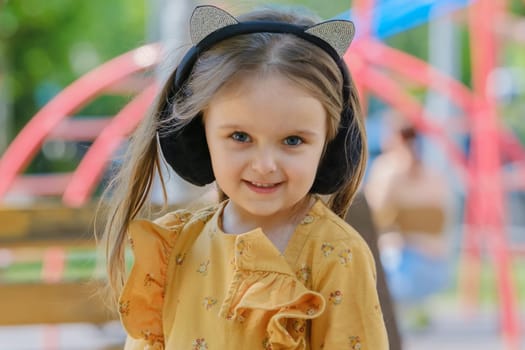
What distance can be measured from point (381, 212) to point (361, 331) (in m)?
4.30

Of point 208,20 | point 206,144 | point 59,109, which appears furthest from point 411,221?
point 208,20

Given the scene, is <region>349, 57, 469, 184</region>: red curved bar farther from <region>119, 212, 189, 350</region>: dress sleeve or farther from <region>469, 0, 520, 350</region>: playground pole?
<region>119, 212, 189, 350</region>: dress sleeve

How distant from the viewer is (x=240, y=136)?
1543mm

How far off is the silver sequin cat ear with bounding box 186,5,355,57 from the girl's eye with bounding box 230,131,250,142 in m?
0.18

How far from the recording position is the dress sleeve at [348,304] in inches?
58.3

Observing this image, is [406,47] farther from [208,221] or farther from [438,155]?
[208,221]

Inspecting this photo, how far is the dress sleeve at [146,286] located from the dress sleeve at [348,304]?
296 mm

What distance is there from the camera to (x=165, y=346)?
167 centimetres

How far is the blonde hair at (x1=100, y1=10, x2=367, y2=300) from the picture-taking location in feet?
5.08

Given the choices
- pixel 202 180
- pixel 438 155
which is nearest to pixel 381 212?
pixel 202 180

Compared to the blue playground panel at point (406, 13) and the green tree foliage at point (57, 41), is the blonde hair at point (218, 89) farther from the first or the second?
the green tree foliage at point (57, 41)

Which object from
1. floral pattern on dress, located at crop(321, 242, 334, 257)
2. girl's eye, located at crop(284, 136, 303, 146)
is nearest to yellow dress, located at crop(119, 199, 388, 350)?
floral pattern on dress, located at crop(321, 242, 334, 257)

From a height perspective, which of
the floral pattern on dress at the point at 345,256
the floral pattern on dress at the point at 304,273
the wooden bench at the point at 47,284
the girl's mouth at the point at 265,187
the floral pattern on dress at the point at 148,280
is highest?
the girl's mouth at the point at 265,187

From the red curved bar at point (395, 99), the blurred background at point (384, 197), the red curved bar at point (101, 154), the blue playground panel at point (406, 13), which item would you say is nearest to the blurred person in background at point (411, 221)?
the blurred background at point (384, 197)
